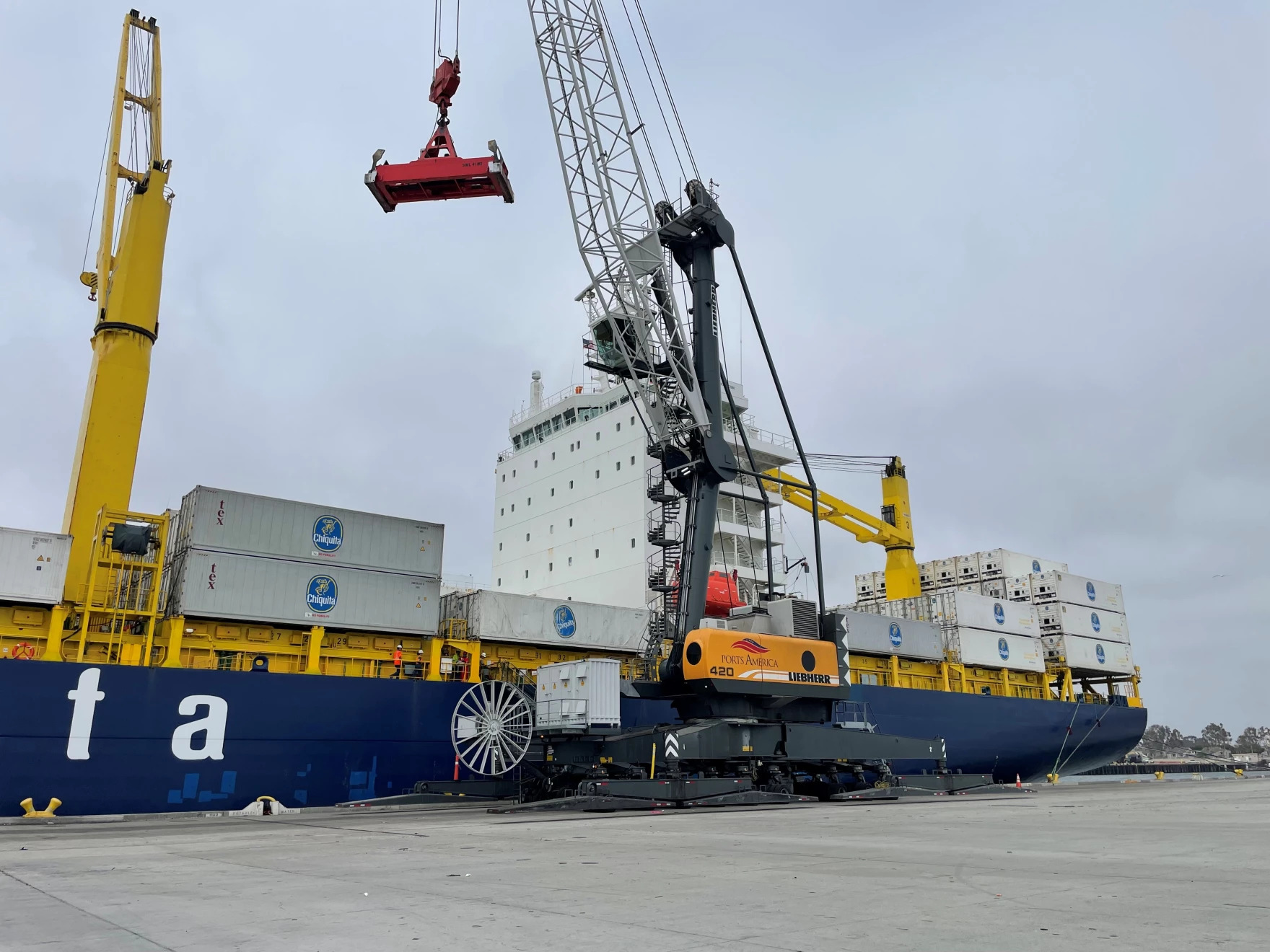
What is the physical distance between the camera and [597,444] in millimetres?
36625

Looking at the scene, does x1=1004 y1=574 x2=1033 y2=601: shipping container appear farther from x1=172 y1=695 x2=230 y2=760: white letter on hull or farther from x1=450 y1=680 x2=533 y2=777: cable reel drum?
x1=172 y1=695 x2=230 y2=760: white letter on hull

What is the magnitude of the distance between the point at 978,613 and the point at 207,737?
3054 centimetres

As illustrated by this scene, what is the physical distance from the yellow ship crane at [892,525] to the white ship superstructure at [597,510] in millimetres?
3530

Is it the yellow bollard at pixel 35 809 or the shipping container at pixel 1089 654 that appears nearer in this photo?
the yellow bollard at pixel 35 809

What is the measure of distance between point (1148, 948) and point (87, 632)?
21332 mm

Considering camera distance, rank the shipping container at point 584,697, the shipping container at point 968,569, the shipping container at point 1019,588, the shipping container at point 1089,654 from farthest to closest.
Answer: the shipping container at point 968,569 < the shipping container at point 1019,588 < the shipping container at point 1089,654 < the shipping container at point 584,697

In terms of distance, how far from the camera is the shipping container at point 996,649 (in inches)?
1446

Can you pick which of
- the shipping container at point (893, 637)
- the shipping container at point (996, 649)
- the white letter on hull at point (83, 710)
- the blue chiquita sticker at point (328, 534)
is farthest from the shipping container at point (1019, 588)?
the white letter on hull at point (83, 710)

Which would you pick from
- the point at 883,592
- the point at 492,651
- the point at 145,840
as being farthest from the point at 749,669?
the point at 883,592

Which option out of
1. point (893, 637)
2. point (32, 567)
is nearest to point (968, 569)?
point (893, 637)

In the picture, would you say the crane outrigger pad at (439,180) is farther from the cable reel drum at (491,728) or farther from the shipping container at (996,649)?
the shipping container at (996,649)

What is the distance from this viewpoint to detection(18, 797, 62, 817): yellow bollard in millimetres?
17219

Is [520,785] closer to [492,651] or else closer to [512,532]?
[492,651]

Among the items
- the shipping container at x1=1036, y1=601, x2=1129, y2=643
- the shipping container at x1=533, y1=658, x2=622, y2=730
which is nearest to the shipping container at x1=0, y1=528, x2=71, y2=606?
the shipping container at x1=533, y1=658, x2=622, y2=730
